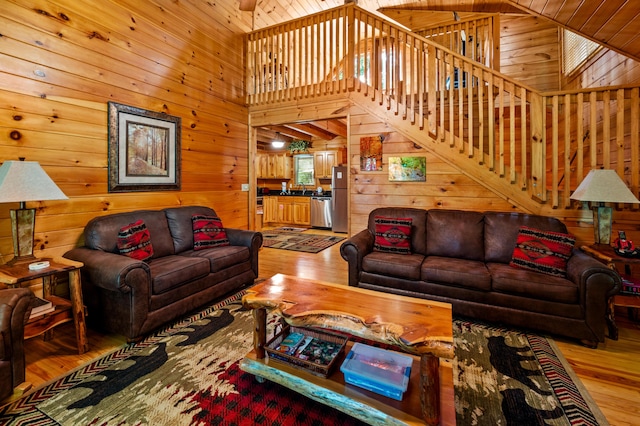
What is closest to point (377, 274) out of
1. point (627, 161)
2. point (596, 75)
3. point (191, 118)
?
point (627, 161)

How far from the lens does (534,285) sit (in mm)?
2234

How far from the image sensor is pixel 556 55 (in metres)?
4.58

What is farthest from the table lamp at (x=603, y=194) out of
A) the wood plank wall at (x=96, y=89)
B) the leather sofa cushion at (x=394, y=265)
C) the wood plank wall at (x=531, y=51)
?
the wood plank wall at (x=96, y=89)

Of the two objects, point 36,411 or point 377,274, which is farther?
point 377,274

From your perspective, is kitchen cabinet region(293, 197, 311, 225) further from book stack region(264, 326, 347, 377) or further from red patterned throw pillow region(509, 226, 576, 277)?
book stack region(264, 326, 347, 377)

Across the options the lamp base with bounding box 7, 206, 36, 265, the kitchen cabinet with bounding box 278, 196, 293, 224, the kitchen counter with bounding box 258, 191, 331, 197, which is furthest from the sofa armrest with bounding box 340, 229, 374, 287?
the kitchen cabinet with bounding box 278, 196, 293, 224

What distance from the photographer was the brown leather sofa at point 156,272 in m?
2.07

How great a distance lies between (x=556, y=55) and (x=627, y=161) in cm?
278

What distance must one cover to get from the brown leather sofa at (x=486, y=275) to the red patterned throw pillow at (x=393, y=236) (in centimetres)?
9

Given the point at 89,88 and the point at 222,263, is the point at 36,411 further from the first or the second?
the point at 89,88

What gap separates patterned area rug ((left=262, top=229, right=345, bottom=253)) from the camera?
215 inches

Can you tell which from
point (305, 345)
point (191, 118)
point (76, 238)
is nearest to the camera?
point (305, 345)

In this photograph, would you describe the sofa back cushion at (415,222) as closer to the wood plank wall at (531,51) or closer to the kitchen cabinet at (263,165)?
the wood plank wall at (531,51)

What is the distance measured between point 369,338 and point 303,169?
7.64 metres
